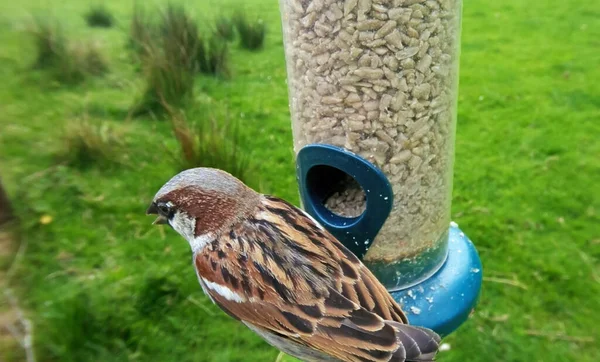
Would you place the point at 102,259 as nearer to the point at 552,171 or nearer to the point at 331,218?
the point at 331,218

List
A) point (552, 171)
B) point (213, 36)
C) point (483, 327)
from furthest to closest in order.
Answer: point (213, 36)
point (552, 171)
point (483, 327)

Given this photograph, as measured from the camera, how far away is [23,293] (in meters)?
2.64

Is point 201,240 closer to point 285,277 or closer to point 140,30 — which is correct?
point 285,277

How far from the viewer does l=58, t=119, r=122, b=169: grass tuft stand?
11.2 ft

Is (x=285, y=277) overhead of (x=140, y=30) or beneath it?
beneath

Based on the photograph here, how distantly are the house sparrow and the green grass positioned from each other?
0.85 metres

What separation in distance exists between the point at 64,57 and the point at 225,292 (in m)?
3.72

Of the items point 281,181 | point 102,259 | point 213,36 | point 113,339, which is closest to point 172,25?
point 213,36

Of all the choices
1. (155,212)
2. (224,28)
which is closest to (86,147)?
(224,28)

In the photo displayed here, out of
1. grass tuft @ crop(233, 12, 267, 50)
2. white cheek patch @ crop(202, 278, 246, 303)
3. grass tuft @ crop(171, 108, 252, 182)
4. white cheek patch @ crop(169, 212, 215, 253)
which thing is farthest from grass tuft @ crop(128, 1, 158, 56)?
white cheek patch @ crop(202, 278, 246, 303)

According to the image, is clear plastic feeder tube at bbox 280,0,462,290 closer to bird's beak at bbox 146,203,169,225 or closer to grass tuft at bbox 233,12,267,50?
bird's beak at bbox 146,203,169,225

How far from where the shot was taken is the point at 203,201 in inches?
65.1

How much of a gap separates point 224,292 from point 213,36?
10.2ft

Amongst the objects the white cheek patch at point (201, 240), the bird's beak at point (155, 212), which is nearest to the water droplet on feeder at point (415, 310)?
the white cheek patch at point (201, 240)
